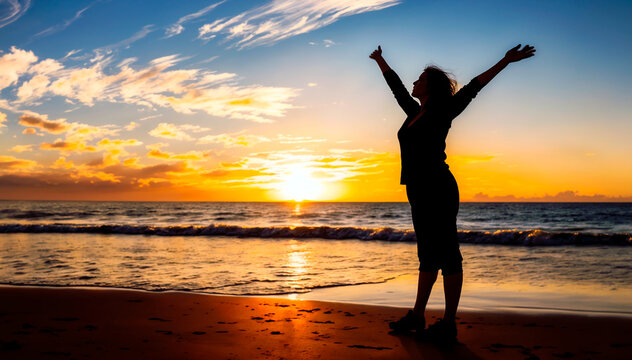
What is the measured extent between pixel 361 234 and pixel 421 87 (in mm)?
13876

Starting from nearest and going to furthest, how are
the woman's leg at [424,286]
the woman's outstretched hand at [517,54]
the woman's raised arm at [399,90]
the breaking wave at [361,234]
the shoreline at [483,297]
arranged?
the woman's outstretched hand at [517,54]
the woman's leg at [424,286]
the woman's raised arm at [399,90]
the shoreline at [483,297]
the breaking wave at [361,234]

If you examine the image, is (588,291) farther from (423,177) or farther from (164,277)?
(164,277)

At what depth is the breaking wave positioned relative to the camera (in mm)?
13461

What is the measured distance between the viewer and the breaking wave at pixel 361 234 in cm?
1346

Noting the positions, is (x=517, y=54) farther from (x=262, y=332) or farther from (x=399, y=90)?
(x=262, y=332)

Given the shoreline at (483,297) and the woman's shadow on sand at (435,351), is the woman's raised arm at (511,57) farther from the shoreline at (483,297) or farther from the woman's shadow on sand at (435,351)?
the shoreline at (483,297)

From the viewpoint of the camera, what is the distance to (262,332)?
3441 mm

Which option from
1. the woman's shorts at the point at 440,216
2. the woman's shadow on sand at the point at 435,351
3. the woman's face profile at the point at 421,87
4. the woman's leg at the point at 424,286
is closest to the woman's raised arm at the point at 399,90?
the woman's face profile at the point at 421,87

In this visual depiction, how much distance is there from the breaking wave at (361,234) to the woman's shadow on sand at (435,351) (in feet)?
39.0

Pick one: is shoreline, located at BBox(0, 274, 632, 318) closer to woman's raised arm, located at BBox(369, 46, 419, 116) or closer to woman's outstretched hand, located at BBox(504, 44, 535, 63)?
woman's raised arm, located at BBox(369, 46, 419, 116)

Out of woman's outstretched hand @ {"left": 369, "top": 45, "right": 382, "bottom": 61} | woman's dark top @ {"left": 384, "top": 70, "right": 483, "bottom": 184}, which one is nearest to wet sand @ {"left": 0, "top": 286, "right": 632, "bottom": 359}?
woman's dark top @ {"left": 384, "top": 70, "right": 483, "bottom": 184}

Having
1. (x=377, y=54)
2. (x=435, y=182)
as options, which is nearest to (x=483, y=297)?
(x=435, y=182)

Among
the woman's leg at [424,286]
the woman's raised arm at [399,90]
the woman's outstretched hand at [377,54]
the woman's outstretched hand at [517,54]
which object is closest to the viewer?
the woman's outstretched hand at [517,54]

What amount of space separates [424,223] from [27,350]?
9.36 feet
